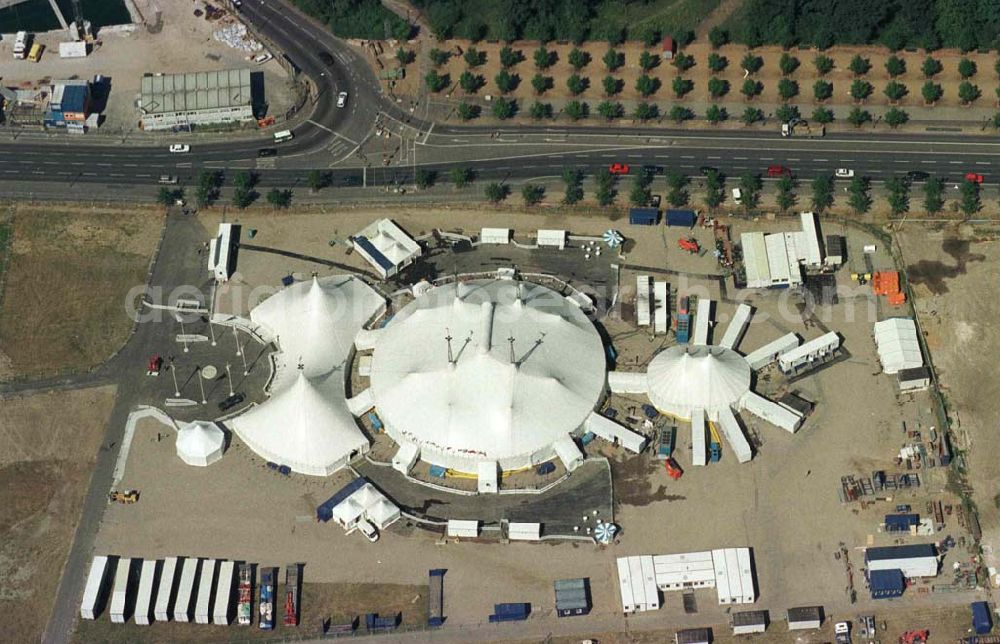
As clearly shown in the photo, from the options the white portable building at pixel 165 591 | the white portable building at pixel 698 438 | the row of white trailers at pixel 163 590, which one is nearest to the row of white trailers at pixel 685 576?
the white portable building at pixel 698 438

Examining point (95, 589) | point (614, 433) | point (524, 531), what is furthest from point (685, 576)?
point (95, 589)

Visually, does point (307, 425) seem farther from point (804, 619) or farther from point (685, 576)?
point (804, 619)

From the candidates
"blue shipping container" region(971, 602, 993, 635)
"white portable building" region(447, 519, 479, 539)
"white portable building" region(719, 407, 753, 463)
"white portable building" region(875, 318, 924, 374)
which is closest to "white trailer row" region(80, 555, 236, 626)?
"white portable building" region(447, 519, 479, 539)

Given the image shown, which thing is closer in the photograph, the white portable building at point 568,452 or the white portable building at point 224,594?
the white portable building at point 224,594

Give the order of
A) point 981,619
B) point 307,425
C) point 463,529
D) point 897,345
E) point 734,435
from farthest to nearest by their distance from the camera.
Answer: point 897,345
point 734,435
point 307,425
point 463,529
point 981,619

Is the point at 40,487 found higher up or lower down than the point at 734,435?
lower down

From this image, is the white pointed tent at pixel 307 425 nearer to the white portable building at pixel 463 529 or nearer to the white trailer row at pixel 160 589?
the white trailer row at pixel 160 589
